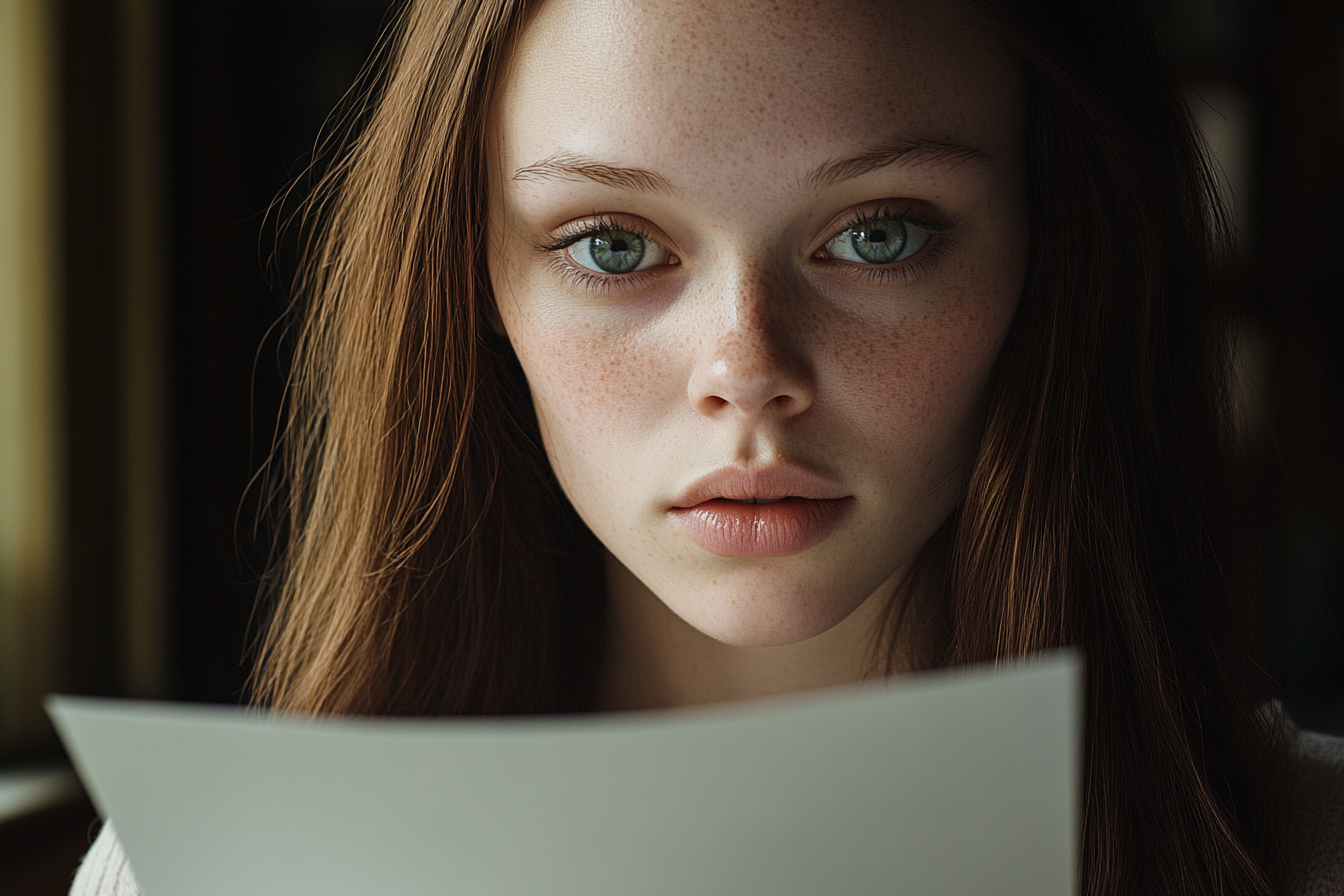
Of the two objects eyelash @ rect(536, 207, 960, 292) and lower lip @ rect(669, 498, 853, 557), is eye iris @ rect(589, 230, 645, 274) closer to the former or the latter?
eyelash @ rect(536, 207, 960, 292)

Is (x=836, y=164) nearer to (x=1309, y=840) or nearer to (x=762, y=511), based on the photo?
(x=762, y=511)

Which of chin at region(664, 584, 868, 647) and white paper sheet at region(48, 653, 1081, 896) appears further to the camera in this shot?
chin at region(664, 584, 868, 647)

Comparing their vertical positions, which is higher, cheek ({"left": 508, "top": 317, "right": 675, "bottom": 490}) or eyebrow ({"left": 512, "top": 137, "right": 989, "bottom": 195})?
eyebrow ({"left": 512, "top": 137, "right": 989, "bottom": 195})

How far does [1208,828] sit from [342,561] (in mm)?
602

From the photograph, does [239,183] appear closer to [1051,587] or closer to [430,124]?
[430,124]

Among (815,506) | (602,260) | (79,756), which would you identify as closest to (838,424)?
(815,506)

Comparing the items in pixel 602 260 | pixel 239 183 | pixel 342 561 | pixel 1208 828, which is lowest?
pixel 1208 828

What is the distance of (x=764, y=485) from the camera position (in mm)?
600

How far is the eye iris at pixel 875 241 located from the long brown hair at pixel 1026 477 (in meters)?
0.11

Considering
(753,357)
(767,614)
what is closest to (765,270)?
(753,357)

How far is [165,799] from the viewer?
0.40 meters

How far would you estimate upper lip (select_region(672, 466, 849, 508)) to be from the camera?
23.5 inches

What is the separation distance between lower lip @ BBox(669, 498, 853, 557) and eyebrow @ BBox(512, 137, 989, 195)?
0.59 ft

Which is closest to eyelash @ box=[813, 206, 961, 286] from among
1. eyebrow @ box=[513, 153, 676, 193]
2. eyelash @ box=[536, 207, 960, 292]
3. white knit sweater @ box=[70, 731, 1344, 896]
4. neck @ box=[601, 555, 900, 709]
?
eyelash @ box=[536, 207, 960, 292]
